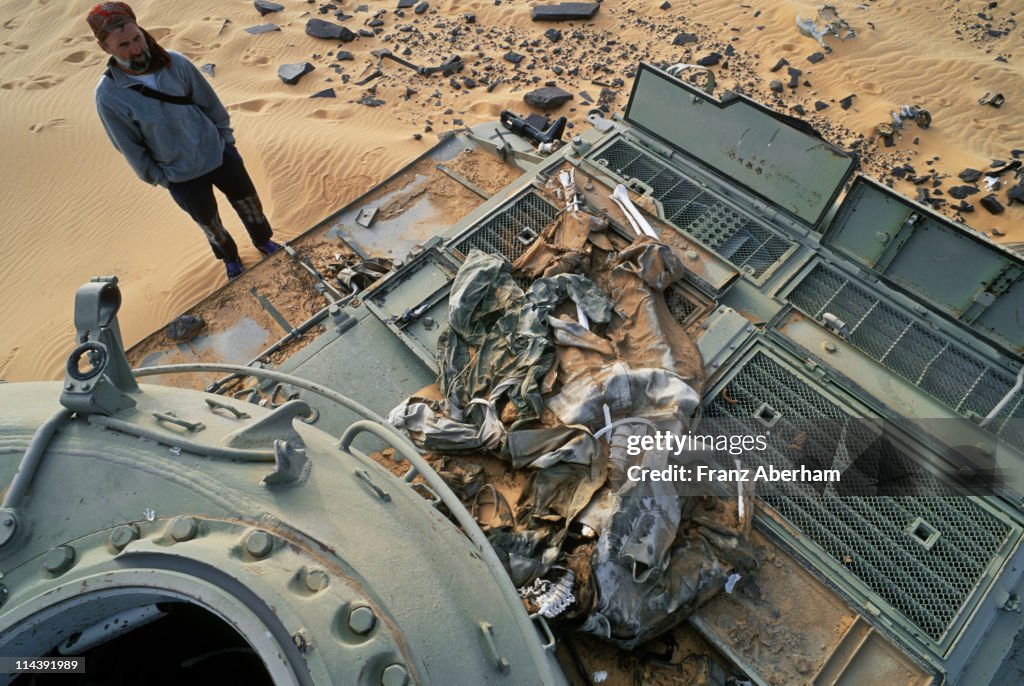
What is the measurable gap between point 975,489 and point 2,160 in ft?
41.8

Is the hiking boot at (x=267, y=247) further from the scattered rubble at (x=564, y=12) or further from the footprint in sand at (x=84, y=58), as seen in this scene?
the footprint in sand at (x=84, y=58)

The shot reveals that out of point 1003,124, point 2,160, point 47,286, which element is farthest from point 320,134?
point 1003,124

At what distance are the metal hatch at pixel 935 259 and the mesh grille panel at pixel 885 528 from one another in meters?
1.16

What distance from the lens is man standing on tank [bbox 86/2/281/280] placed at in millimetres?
4332

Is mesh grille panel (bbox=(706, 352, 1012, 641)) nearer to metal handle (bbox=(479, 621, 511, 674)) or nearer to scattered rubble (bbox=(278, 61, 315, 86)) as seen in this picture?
metal handle (bbox=(479, 621, 511, 674))

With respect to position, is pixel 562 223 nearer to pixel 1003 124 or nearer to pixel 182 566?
pixel 182 566

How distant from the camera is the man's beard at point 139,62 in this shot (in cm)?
440

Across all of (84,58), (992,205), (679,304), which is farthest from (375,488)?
(84,58)

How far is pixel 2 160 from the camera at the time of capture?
31.4 ft

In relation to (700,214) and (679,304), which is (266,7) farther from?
(679,304)

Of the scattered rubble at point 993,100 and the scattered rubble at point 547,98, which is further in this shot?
the scattered rubble at point 547,98

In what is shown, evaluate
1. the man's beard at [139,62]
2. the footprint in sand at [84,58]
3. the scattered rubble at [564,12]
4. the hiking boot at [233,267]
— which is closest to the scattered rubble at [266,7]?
the footprint in sand at [84,58]

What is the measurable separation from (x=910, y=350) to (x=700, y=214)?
1786 mm

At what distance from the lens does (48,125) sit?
10023 mm
